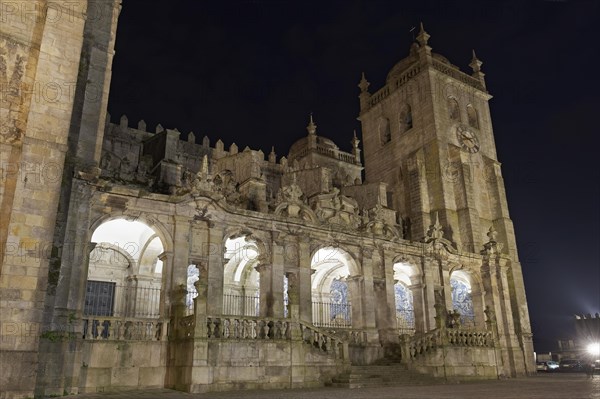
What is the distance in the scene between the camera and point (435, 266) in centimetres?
2625

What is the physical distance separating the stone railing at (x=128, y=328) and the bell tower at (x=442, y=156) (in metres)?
20.9

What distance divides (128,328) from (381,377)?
9222 mm

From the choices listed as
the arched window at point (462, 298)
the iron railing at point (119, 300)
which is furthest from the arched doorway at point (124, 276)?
the arched window at point (462, 298)

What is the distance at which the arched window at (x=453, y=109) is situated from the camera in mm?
36750

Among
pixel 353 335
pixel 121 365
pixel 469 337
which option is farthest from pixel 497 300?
pixel 121 365

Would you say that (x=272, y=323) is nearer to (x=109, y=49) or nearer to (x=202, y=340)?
(x=202, y=340)

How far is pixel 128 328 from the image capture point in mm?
15625

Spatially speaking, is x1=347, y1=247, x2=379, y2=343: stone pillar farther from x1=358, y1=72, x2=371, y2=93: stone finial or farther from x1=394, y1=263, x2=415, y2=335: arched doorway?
x1=358, y1=72, x2=371, y2=93: stone finial

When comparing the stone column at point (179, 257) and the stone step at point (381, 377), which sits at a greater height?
the stone column at point (179, 257)

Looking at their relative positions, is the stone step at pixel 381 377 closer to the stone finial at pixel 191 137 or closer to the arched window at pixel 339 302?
the arched window at pixel 339 302

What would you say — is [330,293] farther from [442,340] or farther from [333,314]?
[442,340]

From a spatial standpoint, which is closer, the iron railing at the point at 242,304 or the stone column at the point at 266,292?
the stone column at the point at 266,292

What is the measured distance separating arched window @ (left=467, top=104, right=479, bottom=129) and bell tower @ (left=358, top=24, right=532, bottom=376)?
8cm

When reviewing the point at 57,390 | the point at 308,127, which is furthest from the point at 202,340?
the point at 308,127
